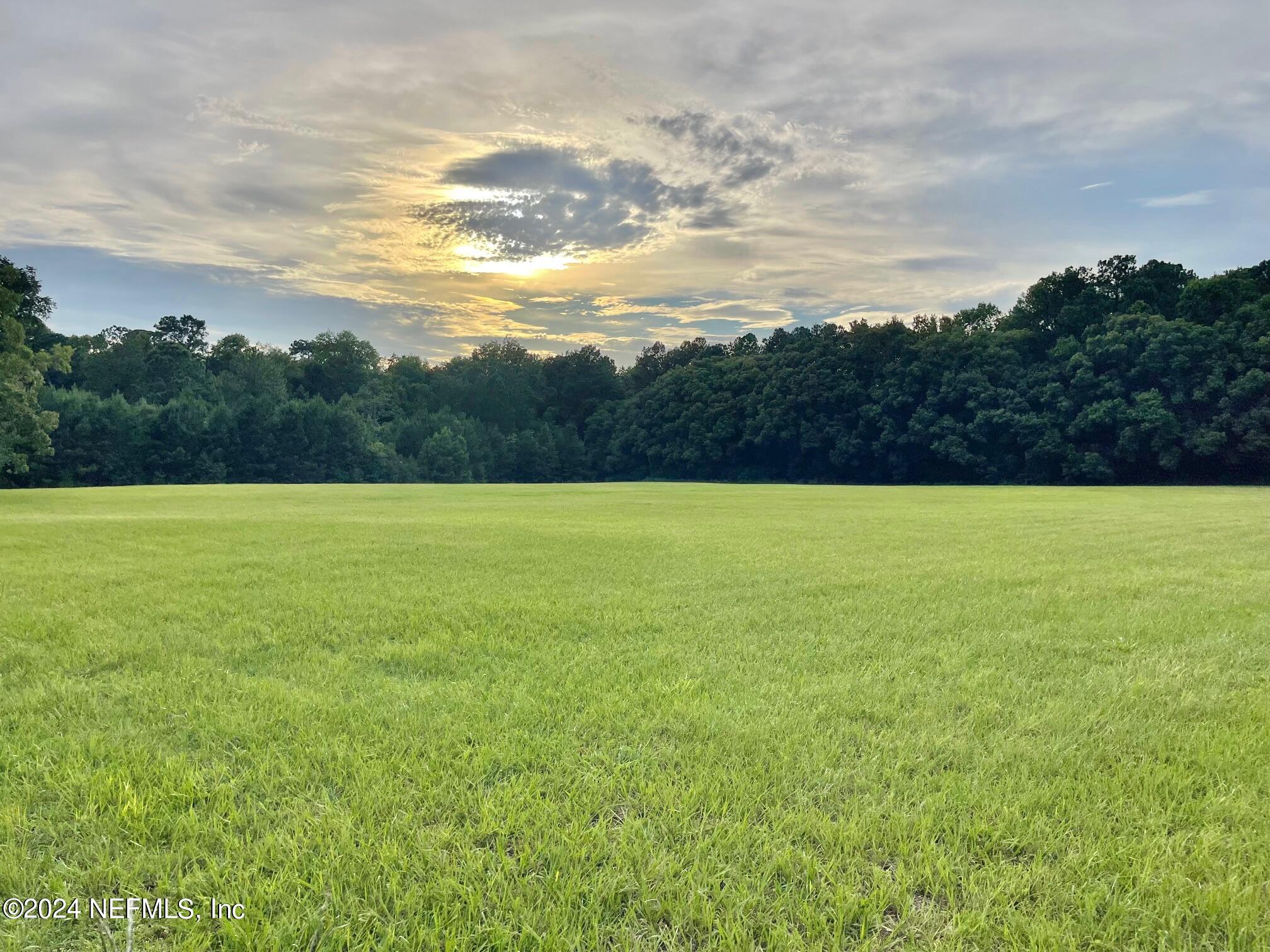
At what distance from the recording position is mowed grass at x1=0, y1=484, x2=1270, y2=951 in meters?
2.07

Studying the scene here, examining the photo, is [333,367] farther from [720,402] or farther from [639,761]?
[639,761]

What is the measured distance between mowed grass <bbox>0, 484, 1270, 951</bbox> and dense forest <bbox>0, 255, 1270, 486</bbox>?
3502 cm

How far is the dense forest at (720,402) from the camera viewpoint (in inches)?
1628

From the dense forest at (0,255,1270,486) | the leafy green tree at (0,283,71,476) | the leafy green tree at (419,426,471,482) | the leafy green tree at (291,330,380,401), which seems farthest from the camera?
the leafy green tree at (291,330,380,401)

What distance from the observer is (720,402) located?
62.8 m

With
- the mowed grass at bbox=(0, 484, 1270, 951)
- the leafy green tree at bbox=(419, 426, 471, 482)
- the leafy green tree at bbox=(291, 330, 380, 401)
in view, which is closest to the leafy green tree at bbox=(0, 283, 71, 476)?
the mowed grass at bbox=(0, 484, 1270, 951)

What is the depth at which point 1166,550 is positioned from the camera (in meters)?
10.3

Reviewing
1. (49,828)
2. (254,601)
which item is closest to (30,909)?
(49,828)

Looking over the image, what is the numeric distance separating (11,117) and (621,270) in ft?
75.1

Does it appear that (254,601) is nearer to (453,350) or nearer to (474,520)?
(474,520)

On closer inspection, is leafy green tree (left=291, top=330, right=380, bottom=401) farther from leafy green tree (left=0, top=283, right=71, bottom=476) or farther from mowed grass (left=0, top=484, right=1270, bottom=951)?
mowed grass (left=0, top=484, right=1270, bottom=951)

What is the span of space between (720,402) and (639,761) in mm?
60966

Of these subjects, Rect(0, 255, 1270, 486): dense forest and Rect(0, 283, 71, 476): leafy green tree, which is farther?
Rect(0, 255, 1270, 486): dense forest

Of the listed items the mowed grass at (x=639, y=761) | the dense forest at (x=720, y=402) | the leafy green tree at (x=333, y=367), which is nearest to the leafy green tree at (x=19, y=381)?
the dense forest at (x=720, y=402)
